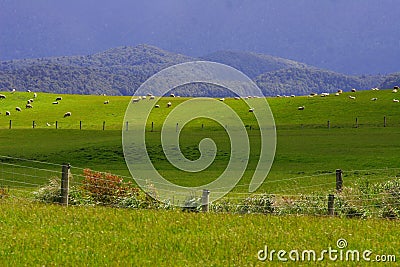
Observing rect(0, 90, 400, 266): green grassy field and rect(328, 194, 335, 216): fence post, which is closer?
rect(0, 90, 400, 266): green grassy field

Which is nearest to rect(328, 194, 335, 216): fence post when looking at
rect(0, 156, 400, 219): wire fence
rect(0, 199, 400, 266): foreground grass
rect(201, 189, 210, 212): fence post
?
rect(0, 156, 400, 219): wire fence

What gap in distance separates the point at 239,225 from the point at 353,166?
3233 cm

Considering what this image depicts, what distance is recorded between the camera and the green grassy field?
15523mm

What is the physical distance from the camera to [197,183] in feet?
140

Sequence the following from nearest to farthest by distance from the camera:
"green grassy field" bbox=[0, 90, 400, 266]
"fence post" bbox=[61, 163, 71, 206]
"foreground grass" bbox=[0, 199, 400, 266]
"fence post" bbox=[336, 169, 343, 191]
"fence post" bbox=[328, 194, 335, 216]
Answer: "foreground grass" bbox=[0, 199, 400, 266]
"green grassy field" bbox=[0, 90, 400, 266]
"fence post" bbox=[328, 194, 335, 216]
"fence post" bbox=[61, 163, 71, 206]
"fence post" bbox=[336, 169, 343, 191]

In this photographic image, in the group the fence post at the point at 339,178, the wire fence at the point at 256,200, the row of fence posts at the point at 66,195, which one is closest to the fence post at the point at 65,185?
the row of fence posts at the point at 66,195

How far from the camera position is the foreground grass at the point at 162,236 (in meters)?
14.6

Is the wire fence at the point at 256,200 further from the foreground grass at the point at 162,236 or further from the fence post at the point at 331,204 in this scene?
the foreground grass at the point at 162,236

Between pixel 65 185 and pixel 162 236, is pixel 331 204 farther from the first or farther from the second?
pixel 65 185

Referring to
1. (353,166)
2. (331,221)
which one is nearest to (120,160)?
(353,166)

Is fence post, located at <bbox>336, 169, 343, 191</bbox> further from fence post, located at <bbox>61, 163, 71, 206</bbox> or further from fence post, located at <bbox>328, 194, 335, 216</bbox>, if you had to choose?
fence post, located at <bbox>61, 163, 71, 206</bbox>

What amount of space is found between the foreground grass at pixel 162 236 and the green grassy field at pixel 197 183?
0.03 meters

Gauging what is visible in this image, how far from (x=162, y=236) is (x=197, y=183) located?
25.3 meters

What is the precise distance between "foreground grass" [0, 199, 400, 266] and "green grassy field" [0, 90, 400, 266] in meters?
0.03
